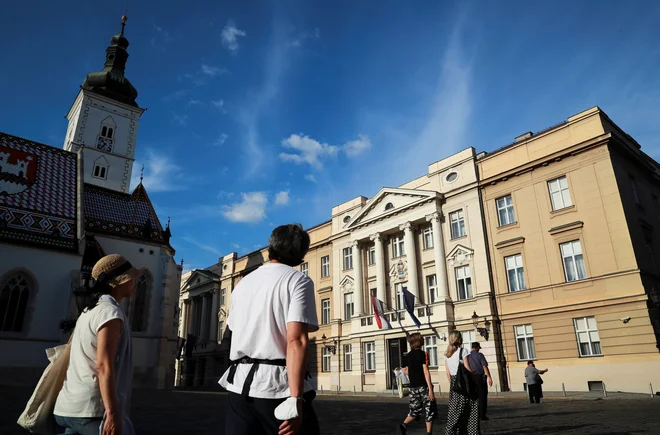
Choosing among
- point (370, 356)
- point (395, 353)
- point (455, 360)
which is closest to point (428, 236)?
point (395, 353)

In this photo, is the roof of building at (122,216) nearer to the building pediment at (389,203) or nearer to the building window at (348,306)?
the building window at (348,306)

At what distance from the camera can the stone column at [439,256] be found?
26.5 metres

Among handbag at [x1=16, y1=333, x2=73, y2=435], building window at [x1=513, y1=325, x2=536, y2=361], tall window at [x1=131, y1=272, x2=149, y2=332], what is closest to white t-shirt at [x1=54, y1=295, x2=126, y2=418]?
handbag at [x1=16, y1=333, x2=73, y2=435]

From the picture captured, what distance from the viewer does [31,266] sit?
944 inches

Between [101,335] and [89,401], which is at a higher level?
[101,335]

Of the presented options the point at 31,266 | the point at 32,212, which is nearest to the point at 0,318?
the point at 31,266

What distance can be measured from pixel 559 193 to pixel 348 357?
1750 centimetres

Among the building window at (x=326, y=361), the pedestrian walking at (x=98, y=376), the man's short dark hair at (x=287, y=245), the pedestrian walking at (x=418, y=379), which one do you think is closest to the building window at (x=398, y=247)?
the building window at (x=326, y=361)

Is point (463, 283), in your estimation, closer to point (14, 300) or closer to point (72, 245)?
point (72, 245)

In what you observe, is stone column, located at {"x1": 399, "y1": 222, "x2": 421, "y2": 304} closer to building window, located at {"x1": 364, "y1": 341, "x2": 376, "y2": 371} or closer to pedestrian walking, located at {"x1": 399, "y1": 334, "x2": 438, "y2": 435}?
building window, located at {"x1": 364, "y1": 341, "x2": 376, "y2": 371}

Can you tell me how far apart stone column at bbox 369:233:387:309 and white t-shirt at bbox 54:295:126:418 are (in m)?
27.2

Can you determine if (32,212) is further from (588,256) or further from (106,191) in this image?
(588,256)

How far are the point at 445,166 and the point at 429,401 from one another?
2342 centimetres

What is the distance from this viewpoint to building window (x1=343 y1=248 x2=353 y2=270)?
3331 cm
